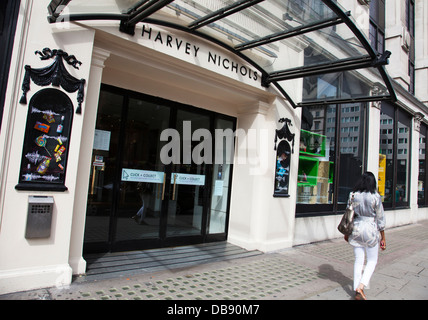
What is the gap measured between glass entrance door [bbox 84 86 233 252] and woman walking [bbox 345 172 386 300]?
328cm

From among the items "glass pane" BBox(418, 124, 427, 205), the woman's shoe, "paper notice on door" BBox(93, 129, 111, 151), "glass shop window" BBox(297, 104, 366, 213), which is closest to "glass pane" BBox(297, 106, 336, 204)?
"glass shop window" BBox(297, 104, 366, 213)

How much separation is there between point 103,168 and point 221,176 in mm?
2792

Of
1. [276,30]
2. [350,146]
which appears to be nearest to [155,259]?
[276,30]

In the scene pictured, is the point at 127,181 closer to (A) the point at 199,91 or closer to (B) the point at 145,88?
(B) the point at 145,88

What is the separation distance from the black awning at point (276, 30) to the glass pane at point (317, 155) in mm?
923

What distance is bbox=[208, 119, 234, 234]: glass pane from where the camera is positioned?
6781mm

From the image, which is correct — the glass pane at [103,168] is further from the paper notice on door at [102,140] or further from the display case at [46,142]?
the display case at [46,142]

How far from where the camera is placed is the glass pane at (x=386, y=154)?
1118 centimetres

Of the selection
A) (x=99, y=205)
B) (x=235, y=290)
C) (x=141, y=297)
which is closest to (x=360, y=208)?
(x=235, y=290)

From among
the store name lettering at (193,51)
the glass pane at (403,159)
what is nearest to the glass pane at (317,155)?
the store name lettering at (193,51)

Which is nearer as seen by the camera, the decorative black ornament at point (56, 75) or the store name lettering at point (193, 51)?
the decorative black ornament at point (56, 75)

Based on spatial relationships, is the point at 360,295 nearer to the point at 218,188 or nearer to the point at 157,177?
the point at 218,188

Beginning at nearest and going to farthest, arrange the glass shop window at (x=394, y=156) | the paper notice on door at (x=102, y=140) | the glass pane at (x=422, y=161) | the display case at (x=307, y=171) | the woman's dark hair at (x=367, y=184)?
the woman's dark hair at (x=367, y=184), the paper notice on door at (x=102, y=140), the display case at (x=307, y=171), the glass shop window at (x=394, y=156), the glass pane at (x=422, y=161)
